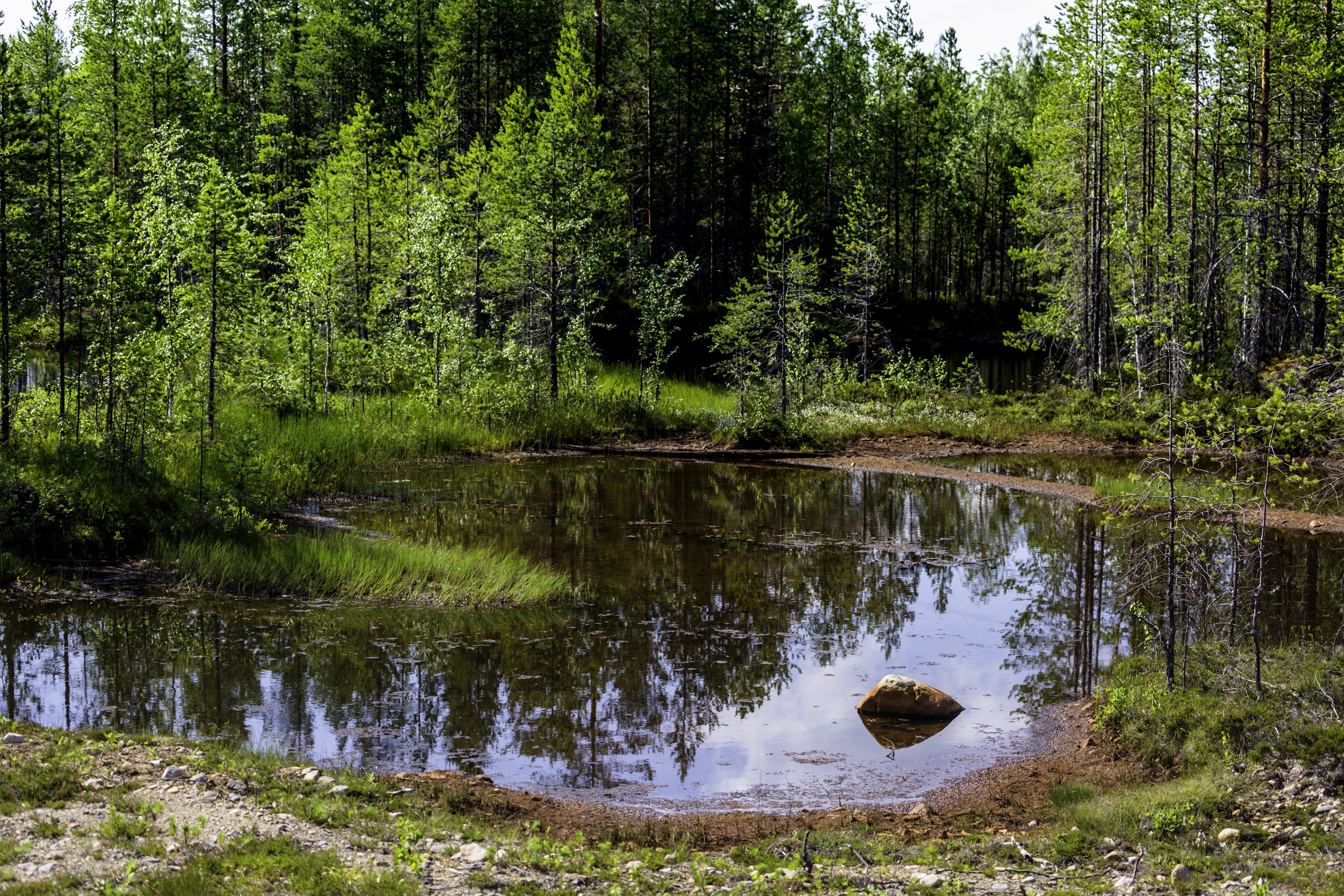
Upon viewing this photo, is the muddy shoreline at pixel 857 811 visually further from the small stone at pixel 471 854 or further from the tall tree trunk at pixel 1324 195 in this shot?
the tall tree trunk at pixel 1324 195

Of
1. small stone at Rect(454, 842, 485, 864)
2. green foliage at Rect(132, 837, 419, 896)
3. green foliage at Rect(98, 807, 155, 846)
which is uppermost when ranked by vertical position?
green foliage at Rect(98, 807, 155, 846)

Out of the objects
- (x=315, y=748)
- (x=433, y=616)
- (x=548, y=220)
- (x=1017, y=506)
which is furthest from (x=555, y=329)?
(x=315, y=748)

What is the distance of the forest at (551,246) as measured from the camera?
16828 mm

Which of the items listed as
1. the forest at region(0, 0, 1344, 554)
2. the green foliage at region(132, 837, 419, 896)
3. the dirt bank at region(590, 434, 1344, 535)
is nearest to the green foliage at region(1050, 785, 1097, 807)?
the forest at region(0, 0, 1344, 554)

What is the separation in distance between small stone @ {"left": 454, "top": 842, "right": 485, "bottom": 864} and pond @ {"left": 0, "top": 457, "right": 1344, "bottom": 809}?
→ 5.97 ft

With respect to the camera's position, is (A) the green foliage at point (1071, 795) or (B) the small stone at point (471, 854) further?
(A) the green foliage at point (1071, 795)

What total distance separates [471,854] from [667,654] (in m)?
5.47

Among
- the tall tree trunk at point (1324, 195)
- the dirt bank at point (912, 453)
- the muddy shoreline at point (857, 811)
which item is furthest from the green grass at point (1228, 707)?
the tall tree trunk at point (1324, 195)

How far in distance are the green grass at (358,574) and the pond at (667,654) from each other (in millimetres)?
540

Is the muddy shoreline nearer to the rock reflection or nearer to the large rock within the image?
the rock reflection

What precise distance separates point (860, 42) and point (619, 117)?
24442 millimetres

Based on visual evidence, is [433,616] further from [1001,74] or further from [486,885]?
[1001,74]

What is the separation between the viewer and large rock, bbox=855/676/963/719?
33.8ft

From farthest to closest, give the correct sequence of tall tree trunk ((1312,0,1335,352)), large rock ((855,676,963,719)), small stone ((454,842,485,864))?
tall tree trunk ((1312,0,1335,352)), large rock ((855,676,963,719)), small stone ((454,842,485,864))
